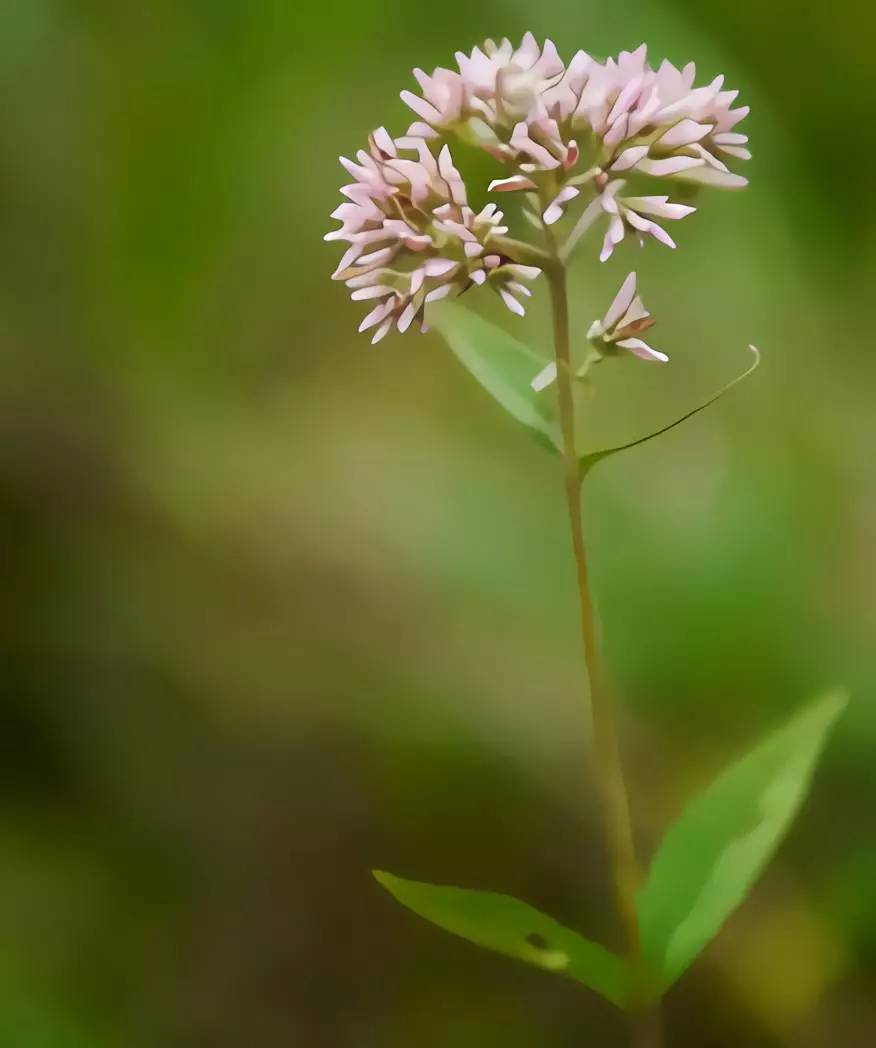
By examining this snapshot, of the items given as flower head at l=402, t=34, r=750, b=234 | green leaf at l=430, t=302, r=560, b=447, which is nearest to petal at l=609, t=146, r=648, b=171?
flower head at l=402, t=34, r=750, b=234

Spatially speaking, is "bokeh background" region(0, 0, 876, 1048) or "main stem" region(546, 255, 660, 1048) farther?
"bokeh background" region(0, 0, 876, 1048)

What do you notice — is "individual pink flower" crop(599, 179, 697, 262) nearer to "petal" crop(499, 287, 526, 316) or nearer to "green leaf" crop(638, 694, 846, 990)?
"petal" crop(499, 287, 526, 316)

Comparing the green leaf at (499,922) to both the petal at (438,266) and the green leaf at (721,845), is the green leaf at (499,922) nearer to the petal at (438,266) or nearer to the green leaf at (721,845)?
the green leaf at (721,845)

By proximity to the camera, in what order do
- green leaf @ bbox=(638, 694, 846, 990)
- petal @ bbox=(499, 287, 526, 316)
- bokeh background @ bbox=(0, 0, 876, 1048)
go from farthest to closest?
bokeh background @ bbox=(0, 0, 876, 1048)
green leaf @ bbox=(638, 694, 846, 990)
petal @ bbox=(499, 287, 526, 316)

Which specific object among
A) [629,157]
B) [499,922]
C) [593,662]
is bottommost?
[499,922]

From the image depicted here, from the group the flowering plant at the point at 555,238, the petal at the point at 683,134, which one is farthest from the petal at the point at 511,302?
the petal at the point at 683,134

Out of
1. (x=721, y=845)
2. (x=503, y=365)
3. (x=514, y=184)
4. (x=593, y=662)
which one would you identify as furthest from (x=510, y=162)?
(x=721, y=845)

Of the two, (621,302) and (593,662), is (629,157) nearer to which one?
(621,302)
